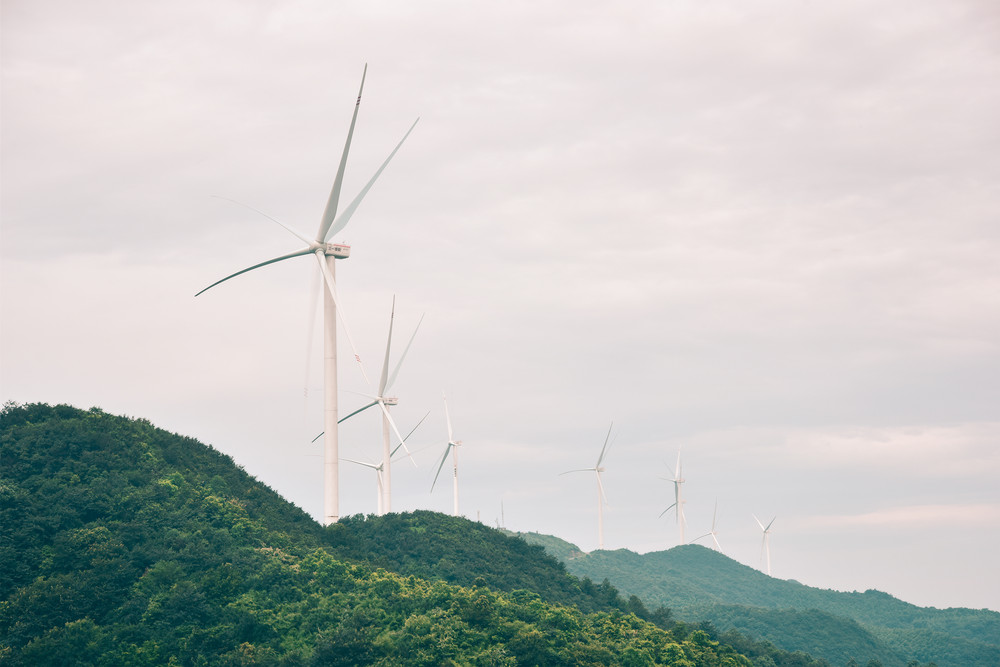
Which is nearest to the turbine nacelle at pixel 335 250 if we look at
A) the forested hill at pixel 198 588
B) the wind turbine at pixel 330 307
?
the wind turbine at pixel 330 307

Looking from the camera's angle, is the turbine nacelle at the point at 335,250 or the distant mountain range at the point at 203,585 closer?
the distant mountain range at the point at 203,585

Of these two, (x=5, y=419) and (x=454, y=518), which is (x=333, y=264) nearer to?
(x=5, y=419)

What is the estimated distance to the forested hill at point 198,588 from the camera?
66562 millimetres

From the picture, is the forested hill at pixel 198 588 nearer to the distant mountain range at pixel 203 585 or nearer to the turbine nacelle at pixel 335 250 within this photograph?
the distant mountain range at pixel 203 585

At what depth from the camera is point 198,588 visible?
71.6 m

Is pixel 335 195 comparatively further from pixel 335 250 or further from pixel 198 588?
pixel 198 588

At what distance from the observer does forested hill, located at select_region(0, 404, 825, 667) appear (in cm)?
6656

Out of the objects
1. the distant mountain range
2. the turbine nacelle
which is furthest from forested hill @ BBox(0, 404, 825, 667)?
the turbine nacelle

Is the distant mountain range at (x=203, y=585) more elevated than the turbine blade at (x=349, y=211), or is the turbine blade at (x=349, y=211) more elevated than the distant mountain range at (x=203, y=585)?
the turbine blade at (x=349, y=211)

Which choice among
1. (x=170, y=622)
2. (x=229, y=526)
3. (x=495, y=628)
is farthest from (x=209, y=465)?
(x=495, y=628)

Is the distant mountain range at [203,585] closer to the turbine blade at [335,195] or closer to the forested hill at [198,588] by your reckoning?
the forested hill at [198,588]

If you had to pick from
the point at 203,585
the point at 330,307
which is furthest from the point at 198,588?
the point at 330,307

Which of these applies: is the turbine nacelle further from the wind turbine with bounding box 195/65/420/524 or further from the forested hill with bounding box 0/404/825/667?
the forested hill with bounding box 0/404/825/667

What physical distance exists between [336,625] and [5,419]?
40.3 meters
